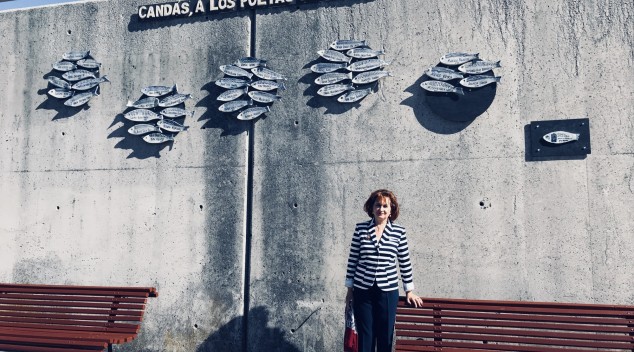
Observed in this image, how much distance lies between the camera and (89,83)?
6.38 meters

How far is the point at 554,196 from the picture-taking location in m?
5.11

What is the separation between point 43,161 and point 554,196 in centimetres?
508

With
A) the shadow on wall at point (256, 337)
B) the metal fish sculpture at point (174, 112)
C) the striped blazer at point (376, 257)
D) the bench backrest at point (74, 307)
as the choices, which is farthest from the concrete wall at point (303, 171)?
the striped blazer at point (376, 257)

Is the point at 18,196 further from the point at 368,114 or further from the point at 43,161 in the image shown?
the point at 368,114

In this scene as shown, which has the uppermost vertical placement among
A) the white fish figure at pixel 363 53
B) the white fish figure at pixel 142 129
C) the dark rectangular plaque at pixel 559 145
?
the white fish figure at pixel 363 53

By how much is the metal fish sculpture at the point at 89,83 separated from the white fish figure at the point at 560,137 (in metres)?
4.41

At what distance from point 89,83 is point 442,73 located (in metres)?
3.65

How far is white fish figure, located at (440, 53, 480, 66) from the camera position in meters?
5.41

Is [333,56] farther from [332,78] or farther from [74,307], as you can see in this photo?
[74,307]

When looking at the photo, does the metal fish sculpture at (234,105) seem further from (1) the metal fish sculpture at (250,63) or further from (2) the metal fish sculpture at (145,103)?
(2) the metal fish sculpture at (145,103)

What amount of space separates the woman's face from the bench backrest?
7.61 ft

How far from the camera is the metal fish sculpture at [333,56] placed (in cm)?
571

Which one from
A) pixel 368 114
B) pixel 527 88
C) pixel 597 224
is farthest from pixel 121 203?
pixel 597 224

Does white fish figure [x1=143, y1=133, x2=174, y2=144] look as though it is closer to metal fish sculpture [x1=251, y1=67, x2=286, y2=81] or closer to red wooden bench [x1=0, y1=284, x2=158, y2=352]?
metal fish sculpture [x1=251, y1=67, x2=286, y2=81]
